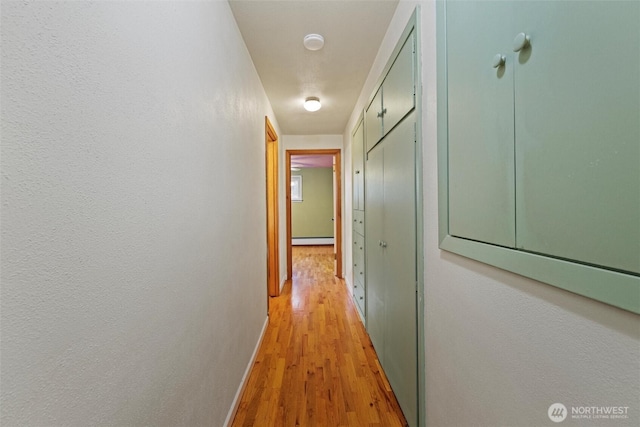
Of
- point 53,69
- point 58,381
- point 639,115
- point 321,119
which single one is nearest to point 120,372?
point 58,381

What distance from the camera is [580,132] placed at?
507 millimetres

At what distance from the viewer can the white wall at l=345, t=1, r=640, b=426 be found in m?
0.48

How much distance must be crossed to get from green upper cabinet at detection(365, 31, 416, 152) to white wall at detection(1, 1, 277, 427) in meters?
0.96

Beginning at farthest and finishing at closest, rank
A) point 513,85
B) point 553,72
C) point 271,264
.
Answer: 1. point 271,264
2. point 513,85
3. point 553,72

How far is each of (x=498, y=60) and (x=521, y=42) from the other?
0.09 m

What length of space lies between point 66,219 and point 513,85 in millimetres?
1030

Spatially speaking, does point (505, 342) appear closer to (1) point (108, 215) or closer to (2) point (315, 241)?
(1) point (108, 215)

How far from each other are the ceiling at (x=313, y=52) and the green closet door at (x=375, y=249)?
2.43ft

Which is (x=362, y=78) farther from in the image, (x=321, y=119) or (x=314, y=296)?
(x=314, y=296)

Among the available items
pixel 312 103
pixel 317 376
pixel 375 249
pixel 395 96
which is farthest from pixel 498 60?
pixel 312 103

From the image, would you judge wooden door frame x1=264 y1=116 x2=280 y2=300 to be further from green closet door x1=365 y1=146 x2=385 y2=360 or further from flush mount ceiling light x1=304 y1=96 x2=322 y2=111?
green closet door x1=365 y1=146 x2=385 y2=360

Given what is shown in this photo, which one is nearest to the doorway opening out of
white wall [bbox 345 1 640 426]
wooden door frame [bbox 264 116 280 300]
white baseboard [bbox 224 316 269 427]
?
wooden door frame [bbox 264 116 280 300]

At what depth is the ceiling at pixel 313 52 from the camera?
1.52 m

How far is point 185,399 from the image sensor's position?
0.94m
